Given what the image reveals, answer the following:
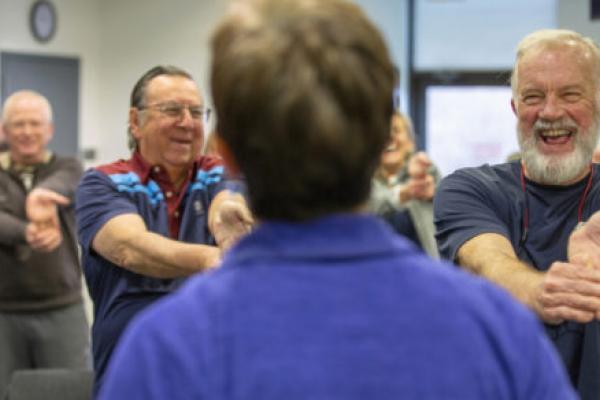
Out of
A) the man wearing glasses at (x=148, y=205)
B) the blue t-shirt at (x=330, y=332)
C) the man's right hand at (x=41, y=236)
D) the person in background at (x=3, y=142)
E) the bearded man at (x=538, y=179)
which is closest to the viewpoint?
the blue t-shirt at (x=330, y=332)

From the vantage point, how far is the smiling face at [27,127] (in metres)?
4.64

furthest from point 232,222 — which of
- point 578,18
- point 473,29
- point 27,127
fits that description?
point 473,29

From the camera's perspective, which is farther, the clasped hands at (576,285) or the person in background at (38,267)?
the person in background at (38,267)

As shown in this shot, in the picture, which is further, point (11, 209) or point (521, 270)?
point (11, 209)

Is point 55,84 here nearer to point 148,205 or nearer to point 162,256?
point 148,205

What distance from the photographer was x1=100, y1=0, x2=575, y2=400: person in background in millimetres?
957

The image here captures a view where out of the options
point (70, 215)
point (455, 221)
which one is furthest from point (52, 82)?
point (455, 221)

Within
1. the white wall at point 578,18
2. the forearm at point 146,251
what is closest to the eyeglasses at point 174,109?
the forearm at point 146,251

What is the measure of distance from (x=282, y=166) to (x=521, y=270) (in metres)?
1.17

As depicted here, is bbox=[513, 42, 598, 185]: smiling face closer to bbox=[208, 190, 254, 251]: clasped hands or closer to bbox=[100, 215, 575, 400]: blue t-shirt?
bbox=[208, 190, 254, 251]: clasped hands

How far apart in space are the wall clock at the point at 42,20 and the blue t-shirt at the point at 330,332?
7904 millimetres

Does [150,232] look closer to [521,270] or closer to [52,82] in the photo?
[521,270]

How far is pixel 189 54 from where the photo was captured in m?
8.69

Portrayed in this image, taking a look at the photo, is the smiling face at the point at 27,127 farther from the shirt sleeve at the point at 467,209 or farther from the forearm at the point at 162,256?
the shirt sleeve at the point at 467,209
